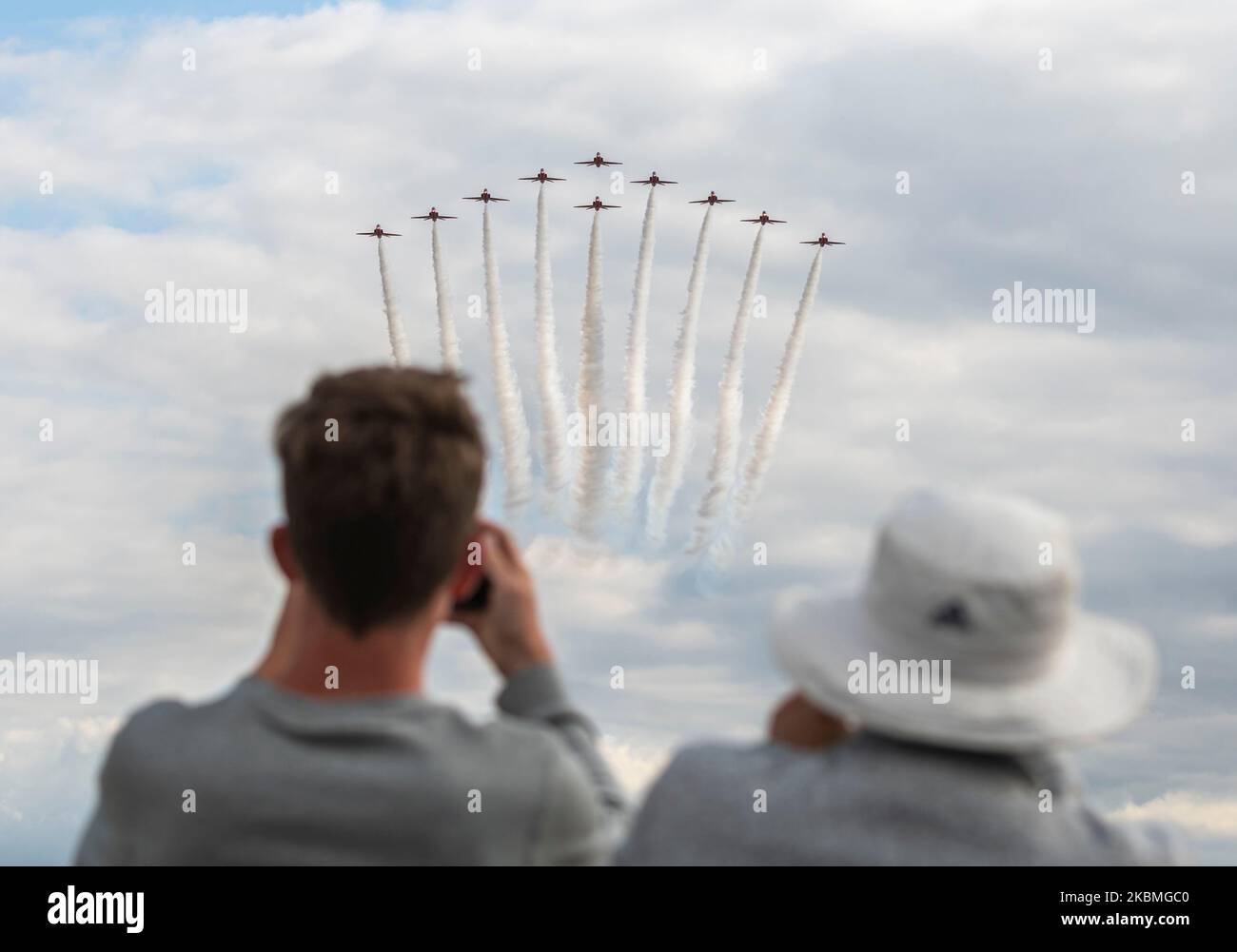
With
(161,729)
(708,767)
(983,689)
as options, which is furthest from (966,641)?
(161,729)

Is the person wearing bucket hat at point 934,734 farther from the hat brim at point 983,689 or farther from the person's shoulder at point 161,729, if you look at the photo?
the person's shoulder at point 161,729

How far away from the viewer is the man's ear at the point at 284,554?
222 inches

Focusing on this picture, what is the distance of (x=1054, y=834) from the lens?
499cm

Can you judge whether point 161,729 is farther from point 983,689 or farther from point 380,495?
point 983,689

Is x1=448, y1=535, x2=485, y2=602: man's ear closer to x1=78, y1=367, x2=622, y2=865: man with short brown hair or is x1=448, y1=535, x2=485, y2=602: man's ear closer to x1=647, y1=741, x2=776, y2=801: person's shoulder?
x1=78, y1=367, x2=622, y2=865: man with short brown hair

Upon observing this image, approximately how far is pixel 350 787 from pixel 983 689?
2.31 metres

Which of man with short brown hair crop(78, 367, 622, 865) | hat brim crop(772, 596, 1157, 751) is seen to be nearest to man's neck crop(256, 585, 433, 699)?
man with short brown hair crop(78, 367, 622, 865)

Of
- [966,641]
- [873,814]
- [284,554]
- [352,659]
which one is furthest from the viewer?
[284,554]

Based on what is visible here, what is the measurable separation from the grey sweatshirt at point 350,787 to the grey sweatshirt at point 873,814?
44 cm

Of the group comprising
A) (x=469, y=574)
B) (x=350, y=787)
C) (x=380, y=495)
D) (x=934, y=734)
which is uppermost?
(x=380, y=495)

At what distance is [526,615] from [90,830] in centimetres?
191

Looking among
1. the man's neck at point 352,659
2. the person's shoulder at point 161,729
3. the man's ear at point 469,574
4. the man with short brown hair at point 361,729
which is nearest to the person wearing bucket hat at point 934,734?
the man with short brown hair at point 361,729

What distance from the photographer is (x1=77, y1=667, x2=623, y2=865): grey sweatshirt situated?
517 cm

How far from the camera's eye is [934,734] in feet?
16.3
